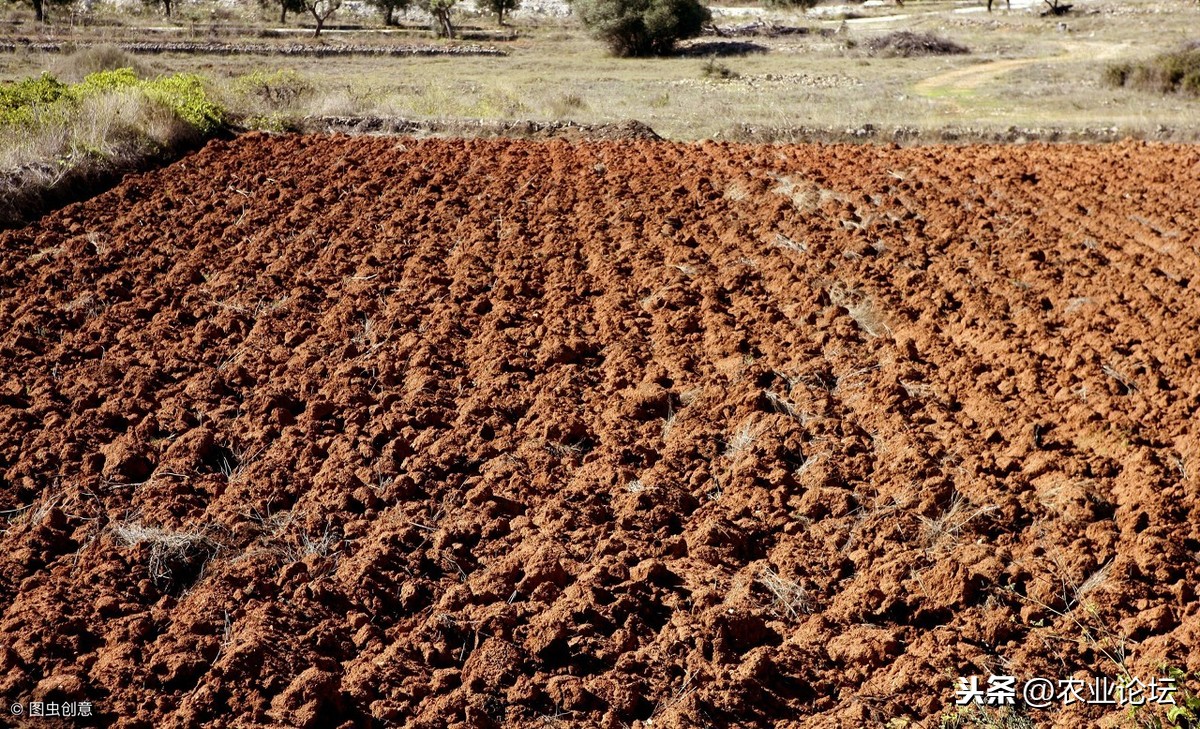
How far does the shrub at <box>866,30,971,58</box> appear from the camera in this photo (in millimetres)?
33562

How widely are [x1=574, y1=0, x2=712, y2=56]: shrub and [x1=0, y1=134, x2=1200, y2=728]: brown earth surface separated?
2662 cm

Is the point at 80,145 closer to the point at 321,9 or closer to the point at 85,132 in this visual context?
the point at 85,132

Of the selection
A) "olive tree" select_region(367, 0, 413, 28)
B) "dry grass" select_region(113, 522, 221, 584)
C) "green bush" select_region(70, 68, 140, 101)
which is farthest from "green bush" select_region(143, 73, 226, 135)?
"olive tree" select_region(367, 0, 413, 28)

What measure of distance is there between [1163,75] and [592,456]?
2117 centimetres

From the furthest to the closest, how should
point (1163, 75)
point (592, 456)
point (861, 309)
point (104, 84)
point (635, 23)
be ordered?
point (635, 23) → point (1163, 75) → point (104, 84) → point (861, 309) → point (592, 456)

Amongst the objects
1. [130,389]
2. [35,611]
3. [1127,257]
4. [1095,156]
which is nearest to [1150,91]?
[1095,156]

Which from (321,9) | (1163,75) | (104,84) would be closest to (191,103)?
(104,84)

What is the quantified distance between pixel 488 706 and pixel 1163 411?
507cm

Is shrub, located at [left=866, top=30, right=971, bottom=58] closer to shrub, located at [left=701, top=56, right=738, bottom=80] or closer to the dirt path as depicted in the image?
the dirt path

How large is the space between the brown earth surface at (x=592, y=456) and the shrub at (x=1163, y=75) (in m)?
12.4

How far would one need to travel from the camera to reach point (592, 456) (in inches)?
256

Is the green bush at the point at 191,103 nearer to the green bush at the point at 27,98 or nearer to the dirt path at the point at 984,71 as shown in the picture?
the green bush at the point at 27,98

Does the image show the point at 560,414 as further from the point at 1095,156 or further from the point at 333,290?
the point at 1095,156

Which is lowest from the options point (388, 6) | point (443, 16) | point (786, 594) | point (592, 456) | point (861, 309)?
point (786, 594)
